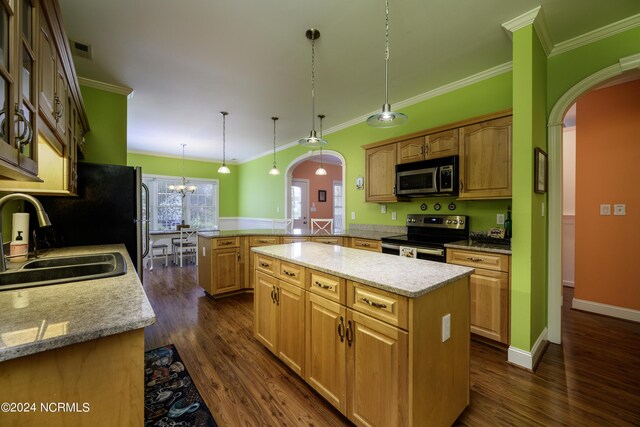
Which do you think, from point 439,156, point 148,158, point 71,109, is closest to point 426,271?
point 439,156

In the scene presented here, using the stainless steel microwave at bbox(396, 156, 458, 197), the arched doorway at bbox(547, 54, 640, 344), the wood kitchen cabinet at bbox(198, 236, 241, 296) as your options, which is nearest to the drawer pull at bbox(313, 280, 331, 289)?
the stainless steel microwave at bbox(396, 156, 458, 197)

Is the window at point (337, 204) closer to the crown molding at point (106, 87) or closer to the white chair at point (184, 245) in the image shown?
the white chair at point (184, 245)

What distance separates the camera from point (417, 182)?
327cm

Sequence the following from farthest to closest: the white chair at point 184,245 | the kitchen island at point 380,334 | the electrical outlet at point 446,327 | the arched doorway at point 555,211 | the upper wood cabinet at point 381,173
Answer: the white chair at point 184,245 → the upper wood cabinet at point 381,173 → the arched doorway at point 555,211 → the electrical outlet at point 446,327 → the kitchen island at point 380,334

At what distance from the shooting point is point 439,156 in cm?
312

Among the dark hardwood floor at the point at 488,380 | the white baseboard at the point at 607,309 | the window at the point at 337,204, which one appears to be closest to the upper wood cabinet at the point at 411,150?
the dark hardwood floor at the point at 488,380

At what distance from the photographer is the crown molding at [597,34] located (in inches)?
85.4

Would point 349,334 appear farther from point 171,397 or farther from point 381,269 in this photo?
point 171,397

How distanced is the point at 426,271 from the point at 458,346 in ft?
1.56

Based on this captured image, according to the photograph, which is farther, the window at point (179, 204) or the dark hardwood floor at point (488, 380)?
the window at point (179, 204)

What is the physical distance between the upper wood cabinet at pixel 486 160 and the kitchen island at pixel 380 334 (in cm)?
149

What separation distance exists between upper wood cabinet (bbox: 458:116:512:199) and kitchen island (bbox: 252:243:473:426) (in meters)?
1.49

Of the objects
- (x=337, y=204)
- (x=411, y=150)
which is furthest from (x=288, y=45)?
(x=337, y=204)

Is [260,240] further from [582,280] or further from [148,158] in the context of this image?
[148,158]
